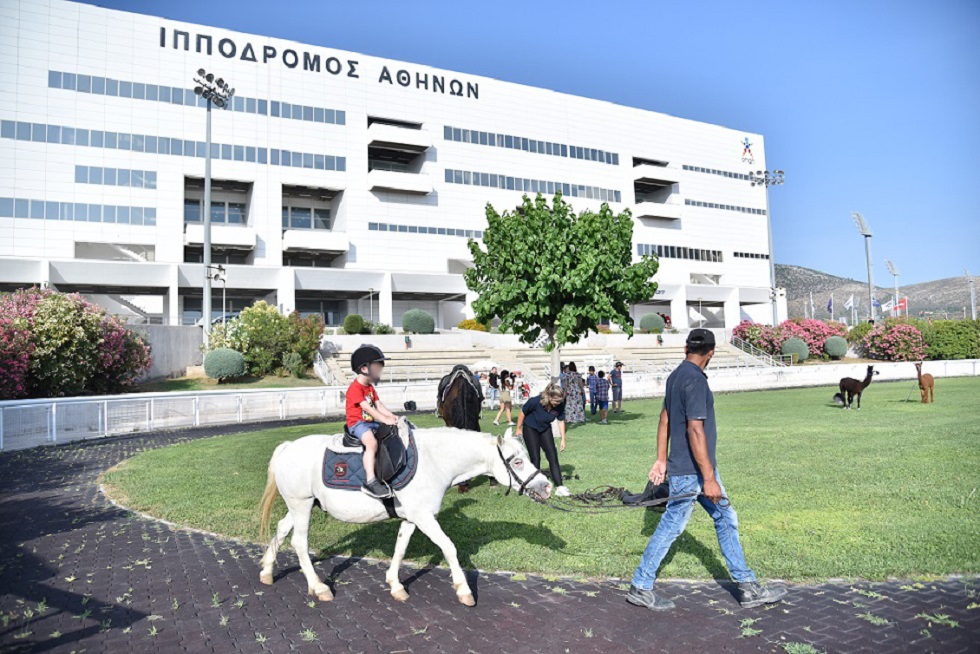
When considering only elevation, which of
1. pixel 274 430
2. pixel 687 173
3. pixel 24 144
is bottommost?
pixel 274 430

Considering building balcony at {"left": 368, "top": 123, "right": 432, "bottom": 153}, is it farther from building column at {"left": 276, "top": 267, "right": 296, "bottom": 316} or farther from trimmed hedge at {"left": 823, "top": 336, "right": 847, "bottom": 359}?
trimmed hedge at {"left": 823, "top": 336, "right": 847, "bottom": 359}

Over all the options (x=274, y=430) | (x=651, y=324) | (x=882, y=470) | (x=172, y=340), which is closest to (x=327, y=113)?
(x=172, y=340)

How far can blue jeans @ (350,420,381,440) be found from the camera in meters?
5.56

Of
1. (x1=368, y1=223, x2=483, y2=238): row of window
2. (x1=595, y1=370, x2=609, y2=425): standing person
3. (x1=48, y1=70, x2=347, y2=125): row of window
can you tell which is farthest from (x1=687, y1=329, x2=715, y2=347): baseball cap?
(x1=48, y1=70, x2=347, y2=125): row of window

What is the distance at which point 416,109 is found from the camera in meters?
58.2

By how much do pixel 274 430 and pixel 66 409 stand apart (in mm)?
5824

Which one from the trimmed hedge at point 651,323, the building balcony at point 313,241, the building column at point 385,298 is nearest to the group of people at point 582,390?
the building column at point 385,298

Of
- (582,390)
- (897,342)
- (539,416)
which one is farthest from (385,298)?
(539,416)

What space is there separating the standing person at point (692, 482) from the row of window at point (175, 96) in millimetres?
54712

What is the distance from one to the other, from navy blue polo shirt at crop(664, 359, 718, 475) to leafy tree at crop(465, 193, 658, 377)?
11319 mm

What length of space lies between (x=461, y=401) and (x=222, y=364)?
28369mm

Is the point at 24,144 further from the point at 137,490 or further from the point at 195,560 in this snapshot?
the point at 195,560

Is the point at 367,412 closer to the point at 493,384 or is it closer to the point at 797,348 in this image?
the point at 493,384

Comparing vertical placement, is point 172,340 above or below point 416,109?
below
